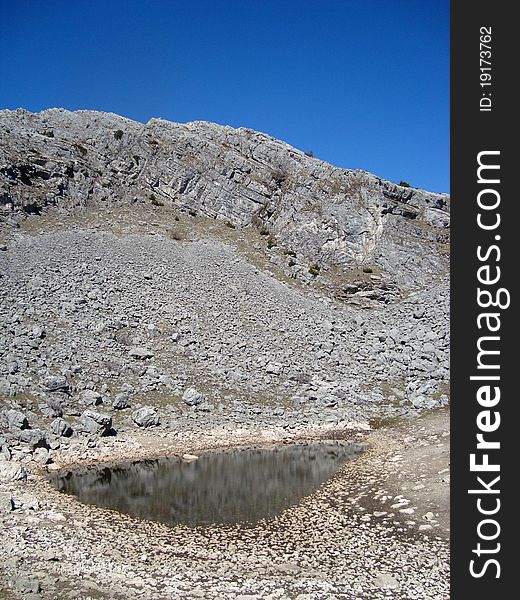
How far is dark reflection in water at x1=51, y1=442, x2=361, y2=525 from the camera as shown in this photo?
1659cm

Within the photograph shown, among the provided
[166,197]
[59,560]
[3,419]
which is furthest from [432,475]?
[166,197]

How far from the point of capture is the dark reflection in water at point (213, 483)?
653 inches

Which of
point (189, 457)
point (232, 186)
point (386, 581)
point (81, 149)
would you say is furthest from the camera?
point (232, 186)

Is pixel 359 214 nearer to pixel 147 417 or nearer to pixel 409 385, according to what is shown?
pixel 409 385

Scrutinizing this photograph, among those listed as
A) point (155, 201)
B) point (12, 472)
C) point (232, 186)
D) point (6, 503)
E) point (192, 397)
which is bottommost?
point (6, 503)

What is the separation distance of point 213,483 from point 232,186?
133ft

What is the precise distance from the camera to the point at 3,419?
2228cm

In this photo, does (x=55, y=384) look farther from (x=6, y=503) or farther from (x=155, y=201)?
(x=155, y=201)

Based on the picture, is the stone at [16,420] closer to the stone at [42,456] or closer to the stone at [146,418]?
the stone at [42,456]

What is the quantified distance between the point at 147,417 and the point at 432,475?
12.8 meters

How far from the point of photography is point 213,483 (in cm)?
1959

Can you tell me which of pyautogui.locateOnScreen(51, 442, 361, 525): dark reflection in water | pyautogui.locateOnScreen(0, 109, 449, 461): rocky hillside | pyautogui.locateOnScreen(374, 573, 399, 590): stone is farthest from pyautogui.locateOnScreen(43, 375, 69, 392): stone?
pyautogui.locateOnScreen(374, 573, 399, 590): stone

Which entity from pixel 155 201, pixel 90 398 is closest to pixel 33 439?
pixel 90 398

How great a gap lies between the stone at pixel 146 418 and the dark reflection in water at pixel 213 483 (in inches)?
123
